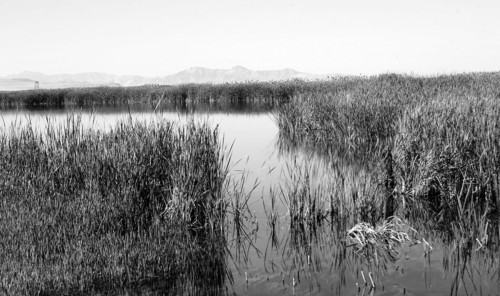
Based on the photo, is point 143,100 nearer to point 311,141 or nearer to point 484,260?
point 311,141

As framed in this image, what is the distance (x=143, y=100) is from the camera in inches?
2093

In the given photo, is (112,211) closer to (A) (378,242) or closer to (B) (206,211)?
(B) (206,211)

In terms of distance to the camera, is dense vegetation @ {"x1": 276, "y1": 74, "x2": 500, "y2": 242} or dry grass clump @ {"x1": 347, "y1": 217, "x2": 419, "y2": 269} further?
dense vegetation @ {"x1": 276, "y1": 74, "x2": 500, "y2": 242}

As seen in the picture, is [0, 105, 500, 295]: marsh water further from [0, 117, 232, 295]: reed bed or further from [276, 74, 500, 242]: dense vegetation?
[276, 74, 500, 242]: dense vegetation

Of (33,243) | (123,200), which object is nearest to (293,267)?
(123,200)

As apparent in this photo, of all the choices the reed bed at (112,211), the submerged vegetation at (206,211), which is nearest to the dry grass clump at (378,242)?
the submerged vegetation at (206,211)

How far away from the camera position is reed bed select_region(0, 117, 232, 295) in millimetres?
6320

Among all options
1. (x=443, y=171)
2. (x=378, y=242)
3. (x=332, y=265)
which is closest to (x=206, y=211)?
(x=332, y=265)

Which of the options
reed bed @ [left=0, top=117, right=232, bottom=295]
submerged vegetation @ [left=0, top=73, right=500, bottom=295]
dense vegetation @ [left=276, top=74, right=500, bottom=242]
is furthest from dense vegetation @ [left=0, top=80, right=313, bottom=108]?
reed bed @ [left=0, top=117, right=232, bottom=295]

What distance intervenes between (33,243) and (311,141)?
12927 mm

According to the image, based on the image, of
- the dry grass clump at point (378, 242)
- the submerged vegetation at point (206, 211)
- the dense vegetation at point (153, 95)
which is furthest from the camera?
the dense vegetation at point (153, 95)

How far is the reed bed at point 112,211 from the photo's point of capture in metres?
6.32

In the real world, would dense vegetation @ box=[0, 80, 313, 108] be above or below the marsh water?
above

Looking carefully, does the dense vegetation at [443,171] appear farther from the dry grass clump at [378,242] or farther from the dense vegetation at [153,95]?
the dense vegetation at [153,95]
